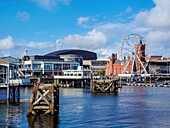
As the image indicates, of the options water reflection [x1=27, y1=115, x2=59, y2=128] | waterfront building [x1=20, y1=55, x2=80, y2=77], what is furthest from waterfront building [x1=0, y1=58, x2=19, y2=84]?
waterfront building [x1=20, y1=55, x2=80, y2=77]

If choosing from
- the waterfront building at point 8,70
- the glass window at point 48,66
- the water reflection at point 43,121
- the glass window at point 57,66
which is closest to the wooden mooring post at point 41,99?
the water reflection at point 43,121

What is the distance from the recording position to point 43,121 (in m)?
40.3

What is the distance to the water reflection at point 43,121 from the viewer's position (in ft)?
125

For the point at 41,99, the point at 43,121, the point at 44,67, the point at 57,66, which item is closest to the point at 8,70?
the point at 41,99

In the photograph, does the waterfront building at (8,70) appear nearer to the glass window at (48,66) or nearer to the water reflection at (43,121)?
the water reflection at (43,121)

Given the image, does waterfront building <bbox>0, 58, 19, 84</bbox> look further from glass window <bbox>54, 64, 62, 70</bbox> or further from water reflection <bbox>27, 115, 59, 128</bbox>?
glass window <bbox>54, 64, 62, 70</bbox>

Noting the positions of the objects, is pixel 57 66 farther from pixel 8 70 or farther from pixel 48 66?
pixel 8 70

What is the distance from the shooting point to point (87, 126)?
38.2 m

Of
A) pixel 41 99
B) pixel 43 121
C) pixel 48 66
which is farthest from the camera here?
pixel 48 66

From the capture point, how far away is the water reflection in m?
38.2

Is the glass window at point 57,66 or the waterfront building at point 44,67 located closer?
the waterfront building at point 44,67

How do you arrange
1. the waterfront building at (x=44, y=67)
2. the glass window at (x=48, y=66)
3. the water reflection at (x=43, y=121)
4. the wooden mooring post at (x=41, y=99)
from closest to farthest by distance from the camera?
the water reflection at (x=43, y=121), the wooden mooring post at (x=41, y=99), the waterfront building at (x=44, y=67), the glass window at (x=48, y=66)

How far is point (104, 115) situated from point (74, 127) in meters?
10.5

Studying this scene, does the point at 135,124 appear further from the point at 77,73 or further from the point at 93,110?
the point at 77,73
